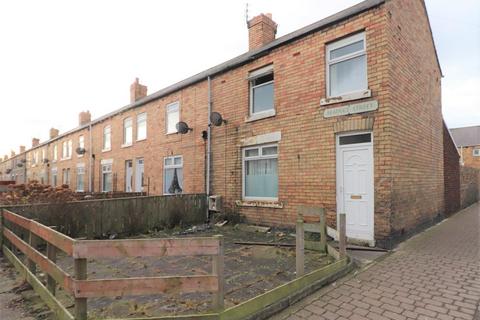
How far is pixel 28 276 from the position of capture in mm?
4633

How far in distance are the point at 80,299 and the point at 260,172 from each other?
719 cm

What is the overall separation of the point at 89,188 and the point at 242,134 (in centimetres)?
1465

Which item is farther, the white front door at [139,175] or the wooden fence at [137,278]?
the white front door at [139,175]

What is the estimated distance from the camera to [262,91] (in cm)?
995

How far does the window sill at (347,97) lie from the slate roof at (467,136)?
→ 123ft

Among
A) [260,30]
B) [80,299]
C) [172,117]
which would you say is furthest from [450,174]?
[80,299]

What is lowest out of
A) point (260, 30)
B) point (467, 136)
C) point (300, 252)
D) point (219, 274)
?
point (300, 252)

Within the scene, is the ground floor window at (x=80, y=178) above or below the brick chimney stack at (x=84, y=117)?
below

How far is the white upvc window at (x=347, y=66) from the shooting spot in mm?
7418

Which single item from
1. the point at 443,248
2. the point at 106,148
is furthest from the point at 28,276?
the point at 106,148

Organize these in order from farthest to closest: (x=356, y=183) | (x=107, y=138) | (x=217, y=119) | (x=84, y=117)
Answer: (x=84, y=117) < (x=107, y=138) < (x=217, y=119) < (x=356, y=183)

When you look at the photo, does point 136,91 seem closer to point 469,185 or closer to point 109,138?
point 109,138

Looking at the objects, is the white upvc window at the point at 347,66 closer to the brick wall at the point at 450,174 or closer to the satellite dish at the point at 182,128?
the satellite dish at the point at 182,128

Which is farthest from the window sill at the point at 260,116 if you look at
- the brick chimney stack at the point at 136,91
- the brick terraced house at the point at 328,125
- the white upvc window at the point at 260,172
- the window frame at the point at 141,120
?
the brick chimney stack at the point at 136,91
